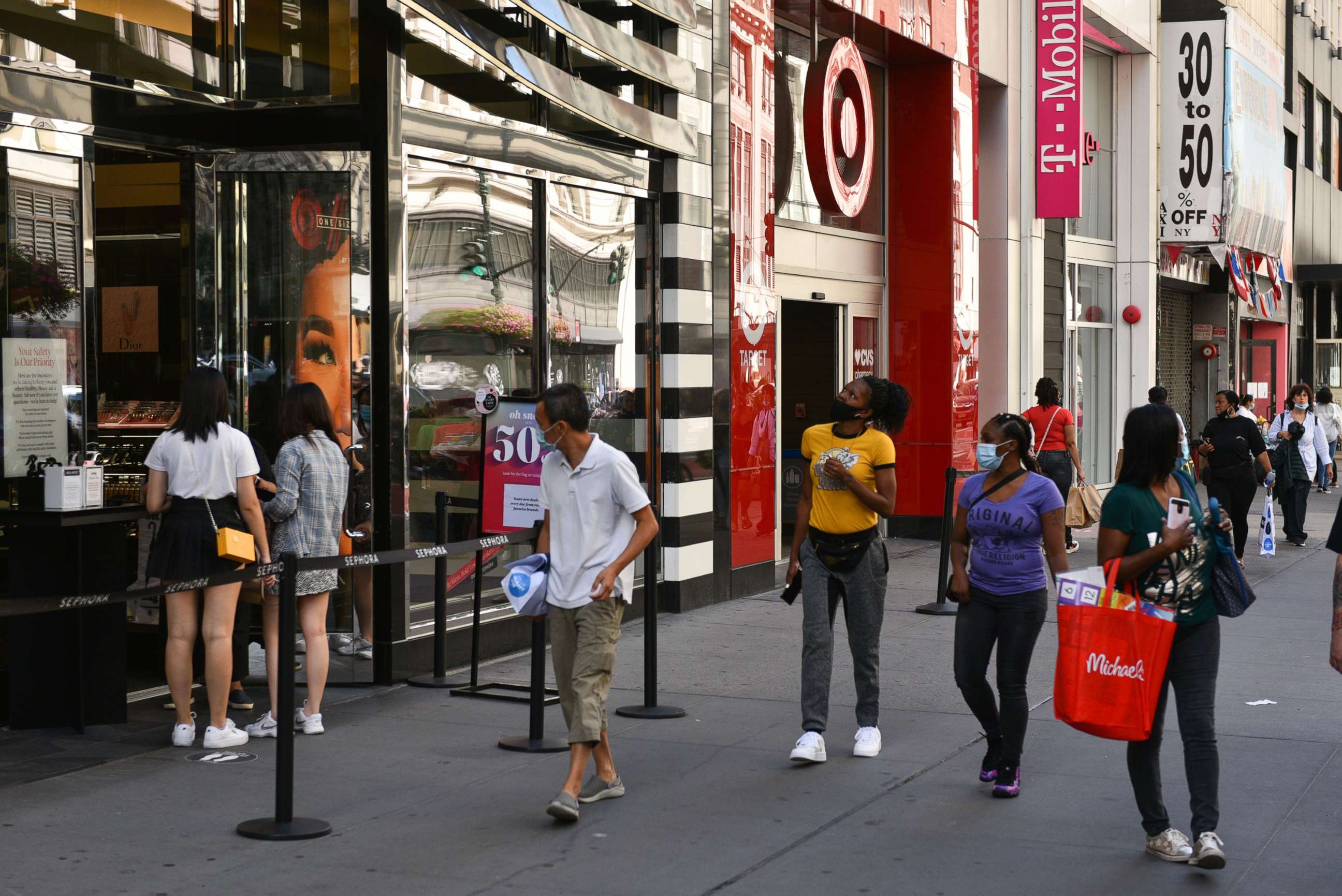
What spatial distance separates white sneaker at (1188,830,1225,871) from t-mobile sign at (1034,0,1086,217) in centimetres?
A: 1383

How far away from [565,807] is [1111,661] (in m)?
2.16

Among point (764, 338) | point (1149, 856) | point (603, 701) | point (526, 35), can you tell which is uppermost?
point (526, 35)

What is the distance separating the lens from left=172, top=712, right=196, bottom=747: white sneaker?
292 inches

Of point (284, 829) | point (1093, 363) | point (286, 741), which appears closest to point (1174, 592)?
point (286, 741)

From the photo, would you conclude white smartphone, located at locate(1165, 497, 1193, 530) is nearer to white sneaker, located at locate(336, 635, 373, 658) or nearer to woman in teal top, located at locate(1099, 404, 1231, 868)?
woman in teal top, located at locate(1099, 404, 1231, 868)

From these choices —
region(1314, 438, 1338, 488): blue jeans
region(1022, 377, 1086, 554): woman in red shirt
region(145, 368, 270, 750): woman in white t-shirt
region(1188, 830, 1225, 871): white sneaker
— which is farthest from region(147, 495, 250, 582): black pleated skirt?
region(1314, 438, 1338, 488): blue jeans

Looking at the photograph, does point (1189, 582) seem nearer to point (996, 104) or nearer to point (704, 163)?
point (704, 163)

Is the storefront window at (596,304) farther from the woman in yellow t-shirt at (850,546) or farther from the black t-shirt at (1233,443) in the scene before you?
the black t-shirt at (1233,443)

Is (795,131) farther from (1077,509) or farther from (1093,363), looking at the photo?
(1093,363)

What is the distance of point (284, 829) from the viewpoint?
5871mm

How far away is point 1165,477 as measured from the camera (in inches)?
223

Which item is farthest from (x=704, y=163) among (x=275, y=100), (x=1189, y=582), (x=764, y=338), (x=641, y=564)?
(x=1189, y=582)

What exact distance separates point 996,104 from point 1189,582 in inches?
543

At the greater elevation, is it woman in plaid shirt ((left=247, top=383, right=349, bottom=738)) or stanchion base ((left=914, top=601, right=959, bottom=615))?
woman in plaid shirt ((left=247, top=383, right=349, bottom=738))
